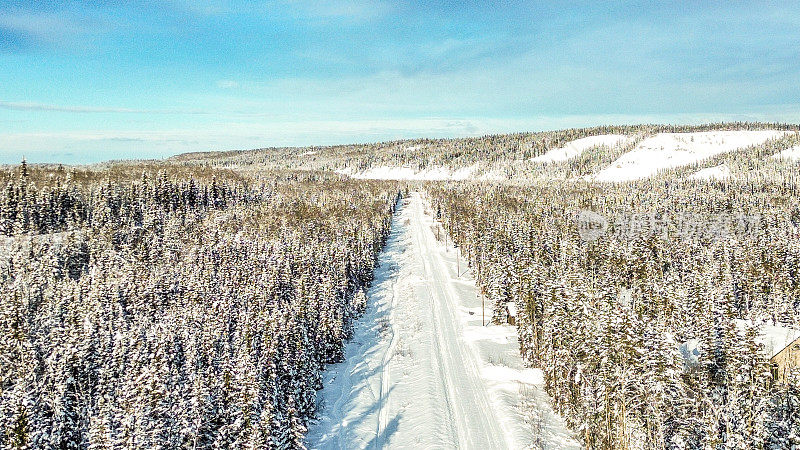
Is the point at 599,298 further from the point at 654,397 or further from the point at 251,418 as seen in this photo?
the point at 251,418

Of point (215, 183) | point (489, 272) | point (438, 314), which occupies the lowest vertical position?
point (438, 314)

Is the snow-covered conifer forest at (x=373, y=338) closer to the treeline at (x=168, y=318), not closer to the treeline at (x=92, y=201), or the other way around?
the treeline at (x=168, y=318)

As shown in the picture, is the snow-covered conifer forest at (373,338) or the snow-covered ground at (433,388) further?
the snow-covered ground at (433,388)

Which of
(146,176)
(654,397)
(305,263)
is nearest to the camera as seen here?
(654,397)

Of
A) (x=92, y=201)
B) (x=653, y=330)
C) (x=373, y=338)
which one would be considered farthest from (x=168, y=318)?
(x=92, y=201)

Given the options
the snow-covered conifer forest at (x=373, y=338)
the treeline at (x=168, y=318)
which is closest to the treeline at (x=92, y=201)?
the treeline at (x=168, y=318)

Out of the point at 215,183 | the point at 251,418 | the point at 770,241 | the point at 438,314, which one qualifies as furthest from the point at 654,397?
the point at 215,183

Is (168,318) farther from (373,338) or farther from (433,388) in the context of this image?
(433,388)

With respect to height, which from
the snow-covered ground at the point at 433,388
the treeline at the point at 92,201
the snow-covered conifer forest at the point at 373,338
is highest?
the treeline at the point at 92,201
